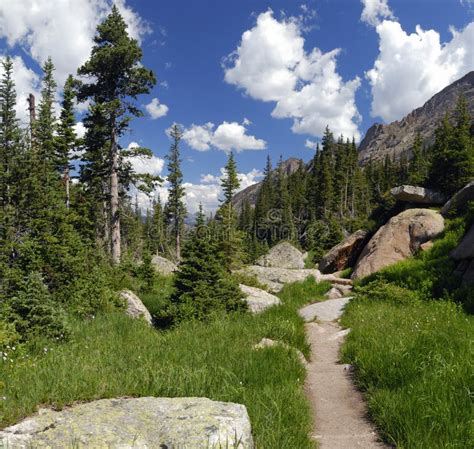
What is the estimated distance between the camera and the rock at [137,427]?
122 inches

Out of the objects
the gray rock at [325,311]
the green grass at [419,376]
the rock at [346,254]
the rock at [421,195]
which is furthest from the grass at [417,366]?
the rock at [346,254]

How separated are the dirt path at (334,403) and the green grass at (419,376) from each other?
0.22 m

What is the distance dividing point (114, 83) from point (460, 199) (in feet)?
67.2

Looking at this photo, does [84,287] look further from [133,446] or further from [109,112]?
[109,112]

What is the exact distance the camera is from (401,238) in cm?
1742

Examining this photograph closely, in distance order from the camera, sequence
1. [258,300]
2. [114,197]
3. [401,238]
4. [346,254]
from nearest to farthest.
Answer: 1. [258,300]
2. [401,238]
3. [346,254]
4. [114,197]

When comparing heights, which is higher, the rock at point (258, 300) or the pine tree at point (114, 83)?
the pine tree at point (114, 83)

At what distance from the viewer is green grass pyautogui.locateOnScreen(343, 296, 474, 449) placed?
13.0 ft

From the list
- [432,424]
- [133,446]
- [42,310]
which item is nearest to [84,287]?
[42,310]

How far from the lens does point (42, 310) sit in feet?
25.3

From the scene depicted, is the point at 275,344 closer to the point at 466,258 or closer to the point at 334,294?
the point at 466,258

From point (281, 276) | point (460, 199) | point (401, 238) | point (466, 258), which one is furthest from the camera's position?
point (281, 276)

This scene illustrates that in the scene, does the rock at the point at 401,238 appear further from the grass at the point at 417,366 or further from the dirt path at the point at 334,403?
the dirt path at the point at 334,403

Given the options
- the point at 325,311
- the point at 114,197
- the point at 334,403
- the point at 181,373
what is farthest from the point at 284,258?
the point at 181,373
